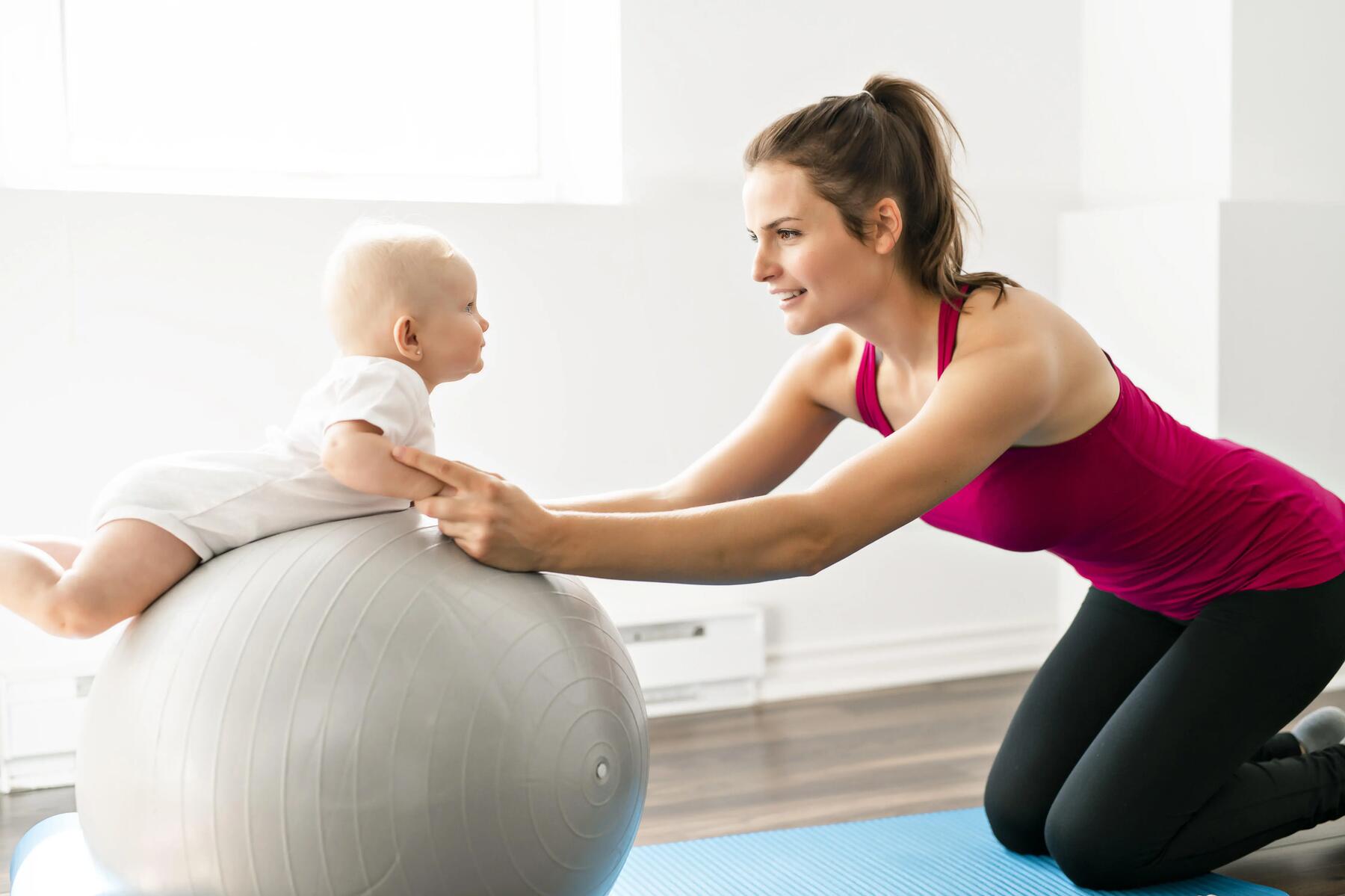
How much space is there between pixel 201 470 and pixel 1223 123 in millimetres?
2762

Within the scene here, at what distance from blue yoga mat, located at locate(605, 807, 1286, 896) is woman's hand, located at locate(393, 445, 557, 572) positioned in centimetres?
76

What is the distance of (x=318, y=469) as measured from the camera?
1479 mm

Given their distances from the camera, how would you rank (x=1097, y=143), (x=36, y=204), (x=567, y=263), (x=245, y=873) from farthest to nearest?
(x=1097, y=143)
(x=567, y=263)
(x=36, y=204)
(x=245, y=873)

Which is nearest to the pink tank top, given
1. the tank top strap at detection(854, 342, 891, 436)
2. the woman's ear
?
the tank top strap at detection(854, 342, 891, 436)

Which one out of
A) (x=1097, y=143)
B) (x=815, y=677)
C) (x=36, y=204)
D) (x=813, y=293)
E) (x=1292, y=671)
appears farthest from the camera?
(x=1097, y=143)

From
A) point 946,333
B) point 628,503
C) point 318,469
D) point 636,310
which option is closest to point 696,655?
point 636,310

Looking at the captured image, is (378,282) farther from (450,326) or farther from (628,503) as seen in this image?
(628,503)

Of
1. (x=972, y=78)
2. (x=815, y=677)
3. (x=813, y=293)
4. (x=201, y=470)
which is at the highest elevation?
(x=972, y=78)

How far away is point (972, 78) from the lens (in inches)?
136

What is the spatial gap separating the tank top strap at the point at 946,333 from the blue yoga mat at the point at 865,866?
79cm

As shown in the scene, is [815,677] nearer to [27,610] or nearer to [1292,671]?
[1292,671]

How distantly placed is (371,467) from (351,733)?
1.01 feet

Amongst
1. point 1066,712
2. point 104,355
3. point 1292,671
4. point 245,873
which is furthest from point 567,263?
point 245,873

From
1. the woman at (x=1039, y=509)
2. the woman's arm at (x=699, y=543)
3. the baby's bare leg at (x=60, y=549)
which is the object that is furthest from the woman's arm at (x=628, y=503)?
the baby's bare leg at (x=60, y=549)
